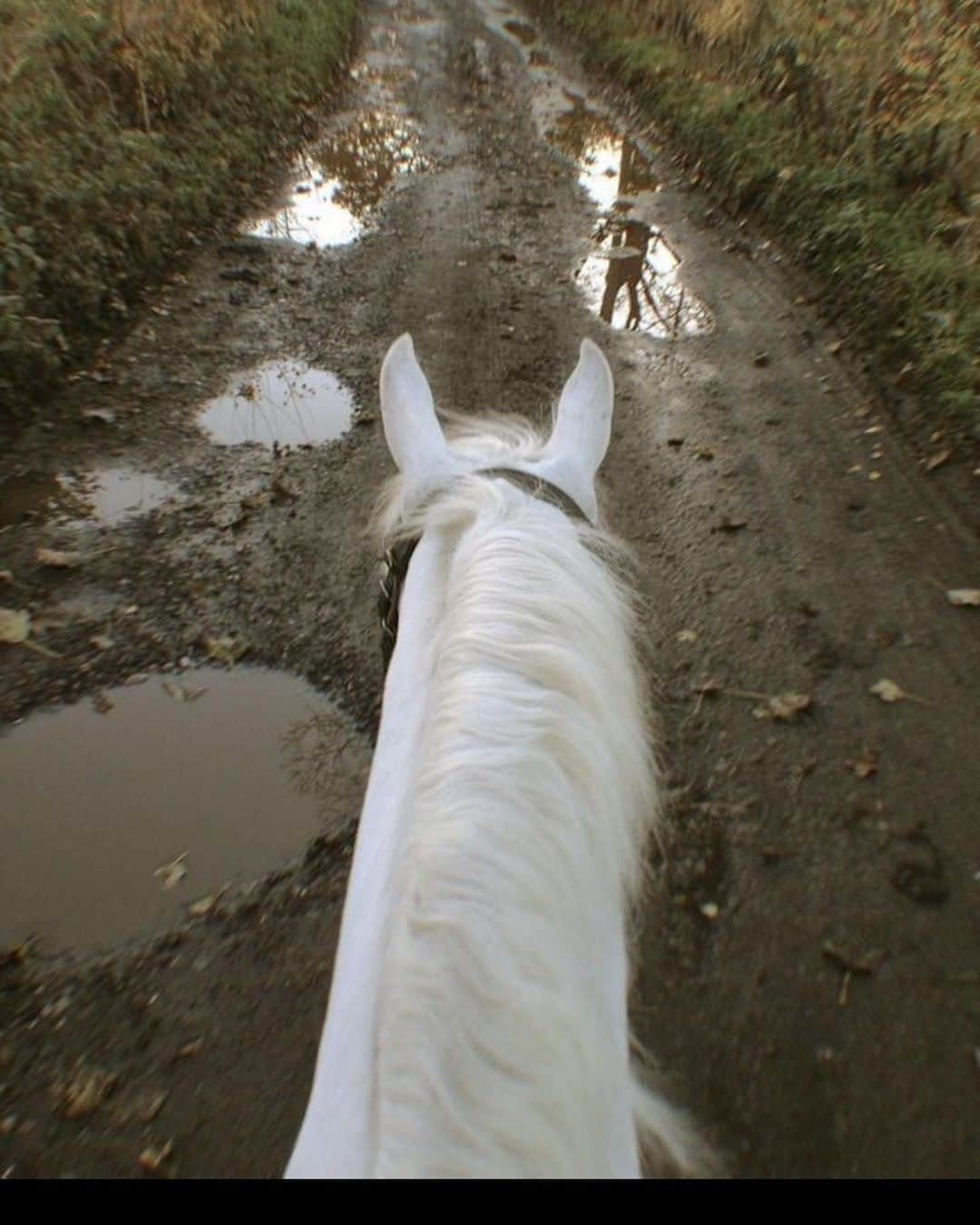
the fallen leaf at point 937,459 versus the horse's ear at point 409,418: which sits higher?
the horse's ear at point 409,418

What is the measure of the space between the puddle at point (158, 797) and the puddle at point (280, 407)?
184cm

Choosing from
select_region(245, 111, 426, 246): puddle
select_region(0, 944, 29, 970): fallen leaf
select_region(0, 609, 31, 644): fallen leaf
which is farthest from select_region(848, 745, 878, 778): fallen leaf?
select_region(245, 111, 426, 246): puddle

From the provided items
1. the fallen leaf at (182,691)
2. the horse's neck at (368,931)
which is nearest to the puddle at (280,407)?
the fallen leaf at (182,691)

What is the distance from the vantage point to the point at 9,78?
586cm

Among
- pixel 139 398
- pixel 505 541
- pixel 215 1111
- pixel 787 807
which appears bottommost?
pixel 215 1111

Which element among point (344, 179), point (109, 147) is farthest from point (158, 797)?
point (344, 179)

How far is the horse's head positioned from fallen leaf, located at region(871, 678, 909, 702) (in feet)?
5.91

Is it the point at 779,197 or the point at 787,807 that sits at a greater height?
the point at 779,197

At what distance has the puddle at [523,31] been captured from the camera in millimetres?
13703

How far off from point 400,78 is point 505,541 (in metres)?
12.8

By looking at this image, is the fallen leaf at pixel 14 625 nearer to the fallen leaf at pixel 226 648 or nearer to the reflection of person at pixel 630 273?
the fallen leaf at pixel 226 648

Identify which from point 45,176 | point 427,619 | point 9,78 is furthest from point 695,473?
point 9,78

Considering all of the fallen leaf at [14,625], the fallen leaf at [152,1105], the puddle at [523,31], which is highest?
the puddle at [523,31]
